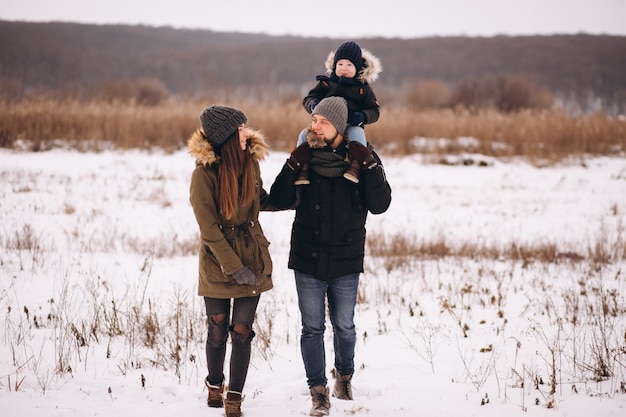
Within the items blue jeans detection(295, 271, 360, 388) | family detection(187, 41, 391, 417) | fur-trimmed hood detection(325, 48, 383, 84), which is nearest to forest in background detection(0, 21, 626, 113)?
fur-trimmed hood detection(325, 48, 383, 84)

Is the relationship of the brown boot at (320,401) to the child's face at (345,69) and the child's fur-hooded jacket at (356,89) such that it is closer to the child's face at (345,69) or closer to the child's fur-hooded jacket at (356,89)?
the child's fur-hooded jacket at (356,89)

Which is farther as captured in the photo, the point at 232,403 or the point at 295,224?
the point at 295,224

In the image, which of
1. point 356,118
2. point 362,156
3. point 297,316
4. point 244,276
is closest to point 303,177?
point 362,156

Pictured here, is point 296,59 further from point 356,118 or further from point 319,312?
point 319,312

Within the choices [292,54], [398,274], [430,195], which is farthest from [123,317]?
[292,54]

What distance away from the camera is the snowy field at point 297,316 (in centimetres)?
366

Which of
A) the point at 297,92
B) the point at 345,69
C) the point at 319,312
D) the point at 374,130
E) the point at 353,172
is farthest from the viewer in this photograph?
the point at 297,92

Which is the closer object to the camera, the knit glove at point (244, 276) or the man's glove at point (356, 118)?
the knit glove at point (244, 276)

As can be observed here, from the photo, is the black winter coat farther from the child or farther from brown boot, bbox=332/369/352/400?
brown boot, bbox=332/369/352/400

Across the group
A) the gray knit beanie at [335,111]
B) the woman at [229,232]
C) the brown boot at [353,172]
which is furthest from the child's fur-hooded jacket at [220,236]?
the brown boot at [353,172]

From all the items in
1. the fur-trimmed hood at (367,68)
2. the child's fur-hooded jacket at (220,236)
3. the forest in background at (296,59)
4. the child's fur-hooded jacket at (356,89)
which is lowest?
the child's fur-hooded jacket at (220,236)

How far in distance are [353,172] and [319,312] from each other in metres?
0.91

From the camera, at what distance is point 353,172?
3.22 metres

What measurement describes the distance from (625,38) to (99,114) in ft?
195
